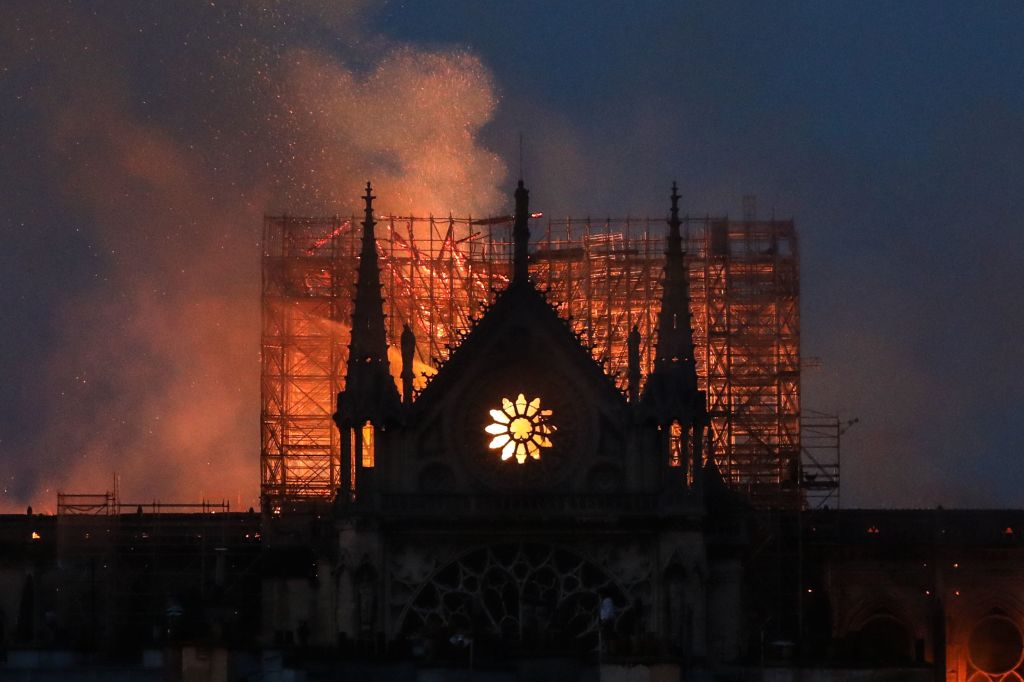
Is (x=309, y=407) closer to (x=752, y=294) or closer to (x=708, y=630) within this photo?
(x=752, y=294)

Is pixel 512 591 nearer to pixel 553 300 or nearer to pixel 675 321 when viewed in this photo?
pixel 675 321

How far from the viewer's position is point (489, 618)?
112m

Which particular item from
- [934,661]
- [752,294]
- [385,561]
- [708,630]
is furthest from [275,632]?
[752,294]

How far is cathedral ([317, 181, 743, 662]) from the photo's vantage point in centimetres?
11169

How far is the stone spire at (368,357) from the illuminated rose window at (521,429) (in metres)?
3.44

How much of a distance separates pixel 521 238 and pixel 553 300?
88.7ft

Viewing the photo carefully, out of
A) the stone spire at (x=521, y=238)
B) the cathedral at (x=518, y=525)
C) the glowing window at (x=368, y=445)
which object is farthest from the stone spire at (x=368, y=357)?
the glowing window at (x=368, y=445)

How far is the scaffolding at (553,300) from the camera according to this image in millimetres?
141625

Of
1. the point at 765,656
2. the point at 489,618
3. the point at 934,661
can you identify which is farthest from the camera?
the point at 934,661

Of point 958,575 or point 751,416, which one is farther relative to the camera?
point 751,416

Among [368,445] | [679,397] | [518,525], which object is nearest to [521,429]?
[518,525]

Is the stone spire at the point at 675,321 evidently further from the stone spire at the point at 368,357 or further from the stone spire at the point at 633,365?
the stone spire at the point at 368,357

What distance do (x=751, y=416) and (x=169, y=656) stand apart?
5308cm

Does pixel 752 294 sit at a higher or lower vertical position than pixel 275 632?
higher
